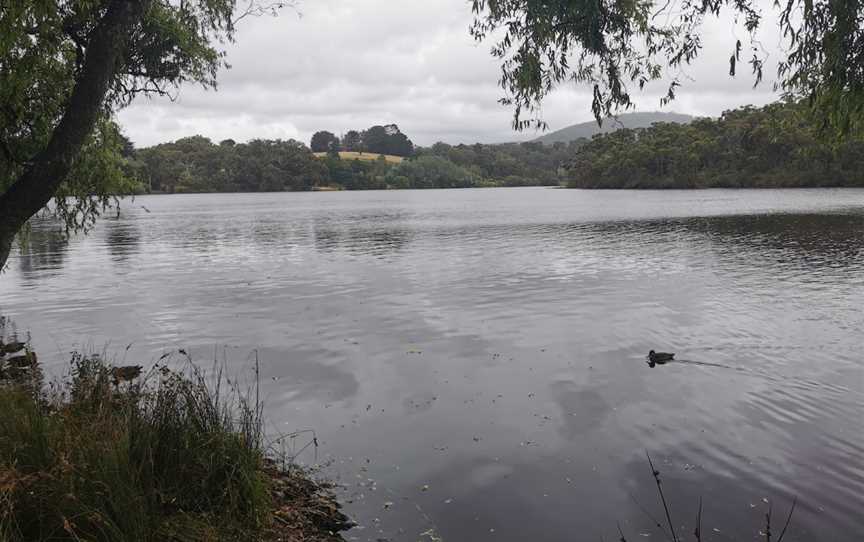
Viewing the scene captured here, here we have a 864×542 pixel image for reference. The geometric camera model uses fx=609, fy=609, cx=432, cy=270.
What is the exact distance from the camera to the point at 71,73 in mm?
13258

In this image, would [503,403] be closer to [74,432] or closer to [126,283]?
[74,432]

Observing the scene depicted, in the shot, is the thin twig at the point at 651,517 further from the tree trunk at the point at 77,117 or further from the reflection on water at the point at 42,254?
the reflection on water at the point at 42,254

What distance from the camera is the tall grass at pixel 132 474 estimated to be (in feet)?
15.9

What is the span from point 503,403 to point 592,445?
6.96ft

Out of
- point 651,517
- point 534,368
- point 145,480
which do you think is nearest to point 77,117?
point 145,480

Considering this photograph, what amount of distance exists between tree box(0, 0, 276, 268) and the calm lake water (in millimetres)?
4840

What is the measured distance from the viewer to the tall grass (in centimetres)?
483

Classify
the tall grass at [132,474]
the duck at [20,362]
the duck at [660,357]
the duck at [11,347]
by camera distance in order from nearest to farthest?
the tall grass at [132,474] → the duck at [20,362] → the duck at [660,357] → the duck at [11,347]

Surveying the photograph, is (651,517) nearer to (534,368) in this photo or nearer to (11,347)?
(534,368)

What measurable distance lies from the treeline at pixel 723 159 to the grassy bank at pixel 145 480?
377 ft

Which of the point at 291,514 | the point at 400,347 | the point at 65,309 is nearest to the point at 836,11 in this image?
the point at 291,514

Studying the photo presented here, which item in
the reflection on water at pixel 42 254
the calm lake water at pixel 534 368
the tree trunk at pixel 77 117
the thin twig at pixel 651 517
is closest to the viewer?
the thin twig at pixel 651 517

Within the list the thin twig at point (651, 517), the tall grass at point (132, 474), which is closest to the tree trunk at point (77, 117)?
the tall grass at point (132, 474)

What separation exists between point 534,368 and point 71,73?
38.9 ft
